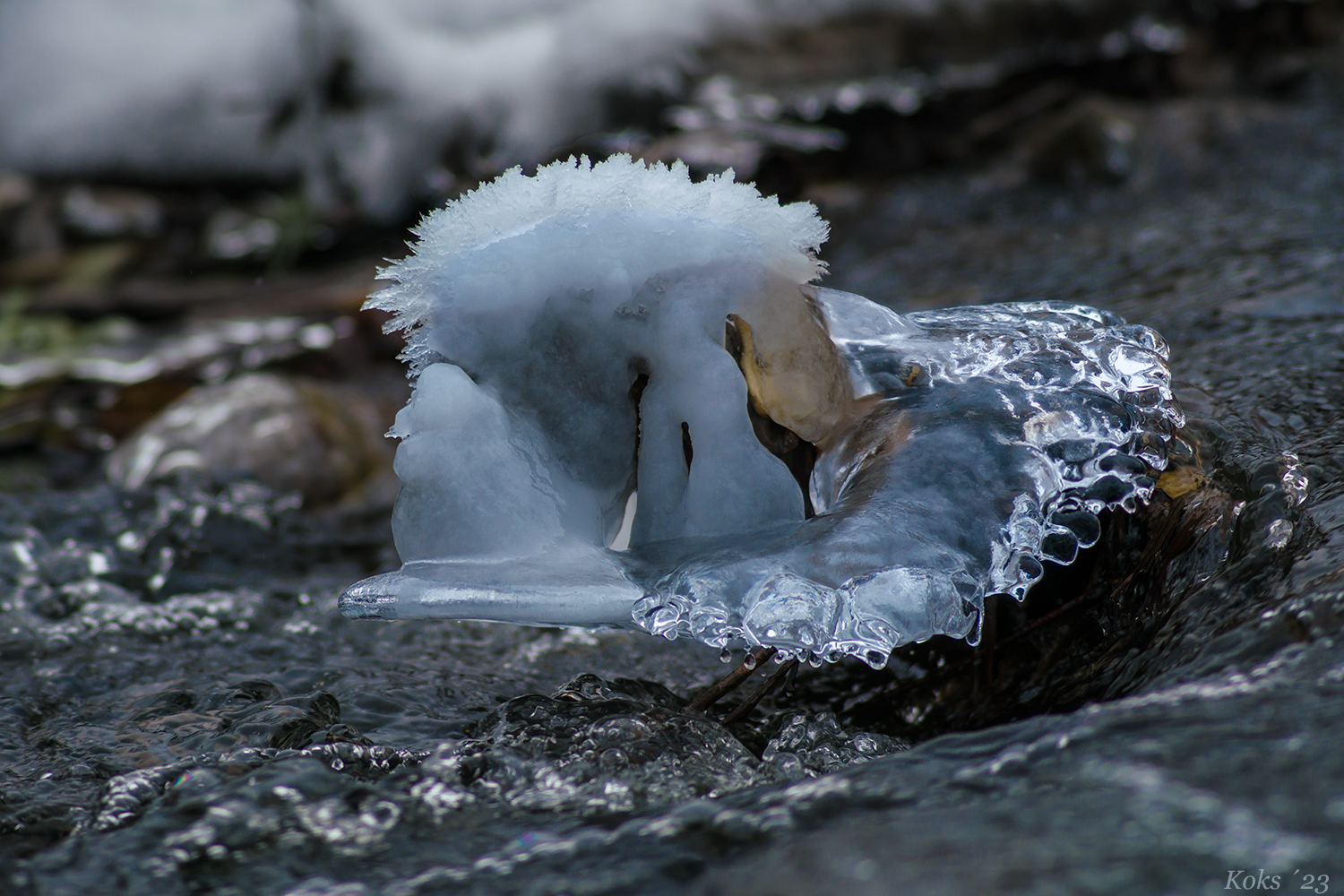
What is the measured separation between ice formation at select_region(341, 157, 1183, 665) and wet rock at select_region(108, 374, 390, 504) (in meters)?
2.22

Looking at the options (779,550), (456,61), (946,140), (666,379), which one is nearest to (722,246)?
(666,379)

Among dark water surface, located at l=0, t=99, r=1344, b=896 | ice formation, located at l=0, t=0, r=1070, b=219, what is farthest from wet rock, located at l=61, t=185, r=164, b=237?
dark water surface, located at l=0, t=99, r=1344, b=896

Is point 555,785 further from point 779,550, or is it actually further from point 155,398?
point 155,398

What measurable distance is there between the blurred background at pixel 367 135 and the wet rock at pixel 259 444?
10 mm

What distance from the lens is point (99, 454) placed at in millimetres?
4105

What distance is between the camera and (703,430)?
133 centimetres

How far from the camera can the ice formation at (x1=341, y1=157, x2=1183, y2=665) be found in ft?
3.82

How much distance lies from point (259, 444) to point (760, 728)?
7.85ft
